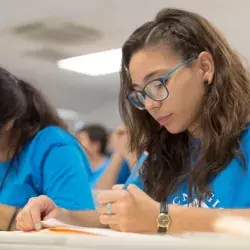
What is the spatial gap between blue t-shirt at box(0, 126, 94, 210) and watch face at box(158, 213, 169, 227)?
1.57ft

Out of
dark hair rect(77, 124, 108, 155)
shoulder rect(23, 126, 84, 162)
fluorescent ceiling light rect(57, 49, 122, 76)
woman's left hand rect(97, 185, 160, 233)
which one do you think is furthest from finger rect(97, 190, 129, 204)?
fluorescent ceiling light rect(57, 49, 122, 76)

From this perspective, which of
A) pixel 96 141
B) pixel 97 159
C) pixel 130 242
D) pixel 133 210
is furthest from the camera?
pixel 96 141

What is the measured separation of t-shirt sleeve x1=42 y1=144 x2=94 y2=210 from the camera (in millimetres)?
1330

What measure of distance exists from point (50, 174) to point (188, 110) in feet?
1.51

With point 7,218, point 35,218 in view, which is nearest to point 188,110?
point 35,218

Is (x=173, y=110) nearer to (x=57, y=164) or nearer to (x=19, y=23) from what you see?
(x=57, y=164)

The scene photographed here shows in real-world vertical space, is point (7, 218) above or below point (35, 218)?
below

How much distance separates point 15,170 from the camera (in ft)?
4.66

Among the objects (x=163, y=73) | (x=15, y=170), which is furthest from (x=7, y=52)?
(x=163, y=73)

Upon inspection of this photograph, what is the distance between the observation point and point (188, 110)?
3.76 feet

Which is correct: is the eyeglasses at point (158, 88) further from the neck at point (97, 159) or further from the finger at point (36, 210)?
the neck at point (97, 159)

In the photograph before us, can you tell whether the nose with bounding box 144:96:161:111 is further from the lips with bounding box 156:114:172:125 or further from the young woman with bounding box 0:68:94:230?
the young woman with bounding box 0:68:94:230

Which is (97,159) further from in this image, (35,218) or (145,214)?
(145,214)

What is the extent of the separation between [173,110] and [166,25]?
24 centimetres
